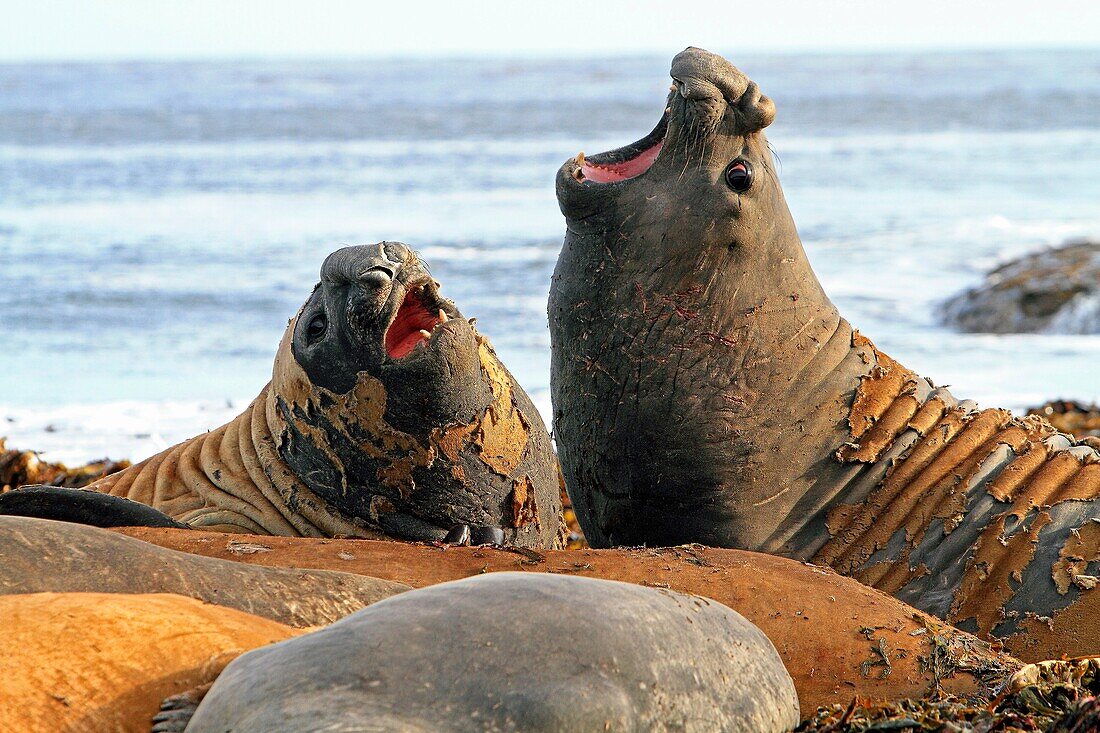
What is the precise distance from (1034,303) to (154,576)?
12.1 metres

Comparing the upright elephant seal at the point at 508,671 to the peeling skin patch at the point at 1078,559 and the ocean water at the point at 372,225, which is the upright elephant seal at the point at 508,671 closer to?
the peeling skin patch at the point at 1078,559

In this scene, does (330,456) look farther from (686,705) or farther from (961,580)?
(686,705)

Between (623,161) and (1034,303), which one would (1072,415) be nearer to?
(623,161)

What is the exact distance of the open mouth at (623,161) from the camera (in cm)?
495

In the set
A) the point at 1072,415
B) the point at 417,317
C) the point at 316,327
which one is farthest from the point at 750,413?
the point at 1072,415

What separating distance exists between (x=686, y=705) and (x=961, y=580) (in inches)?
85.5

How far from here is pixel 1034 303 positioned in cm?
1393

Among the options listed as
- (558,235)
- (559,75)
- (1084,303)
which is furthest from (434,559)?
(559,75)

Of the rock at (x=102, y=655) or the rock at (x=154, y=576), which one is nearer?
the rock at (x=102, y=655)

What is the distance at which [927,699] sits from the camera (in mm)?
3344

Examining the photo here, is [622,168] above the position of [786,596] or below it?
above

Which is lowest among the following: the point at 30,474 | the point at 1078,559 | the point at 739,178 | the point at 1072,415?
the point at 30,474

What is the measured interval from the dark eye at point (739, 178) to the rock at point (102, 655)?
2.49 m

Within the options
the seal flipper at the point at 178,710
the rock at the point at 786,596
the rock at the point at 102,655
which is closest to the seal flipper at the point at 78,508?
the rock at the point at 786,596
